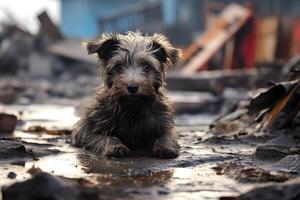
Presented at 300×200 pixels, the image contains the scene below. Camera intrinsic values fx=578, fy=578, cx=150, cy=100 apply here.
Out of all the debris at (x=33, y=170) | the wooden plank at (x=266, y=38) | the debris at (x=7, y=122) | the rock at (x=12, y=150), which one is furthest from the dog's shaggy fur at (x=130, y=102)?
the wooden plank at (x=266, y=38)

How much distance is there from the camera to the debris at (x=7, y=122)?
23.9 feet

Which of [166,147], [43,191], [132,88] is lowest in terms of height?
[43,191]

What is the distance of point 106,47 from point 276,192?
3.24 meters

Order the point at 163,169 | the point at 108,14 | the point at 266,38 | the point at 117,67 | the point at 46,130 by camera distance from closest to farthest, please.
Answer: the point at 163,169, the point at 117,67, the point at 46,130, the point at 266,38, the point at 108,14

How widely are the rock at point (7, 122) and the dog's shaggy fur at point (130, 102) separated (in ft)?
3.95

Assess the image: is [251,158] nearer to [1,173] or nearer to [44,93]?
[1,173]

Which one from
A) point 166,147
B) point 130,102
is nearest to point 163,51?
point 130,102

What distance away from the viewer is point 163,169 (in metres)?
4.79

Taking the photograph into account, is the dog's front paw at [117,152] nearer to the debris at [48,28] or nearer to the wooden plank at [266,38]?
the wooden plank at [266,38]

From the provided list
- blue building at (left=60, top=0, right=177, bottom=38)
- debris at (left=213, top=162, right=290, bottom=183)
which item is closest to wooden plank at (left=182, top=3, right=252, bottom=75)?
debris at (left=213, top=162, right=290, bottom=183)

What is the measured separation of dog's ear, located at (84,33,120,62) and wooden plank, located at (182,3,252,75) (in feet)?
40.6

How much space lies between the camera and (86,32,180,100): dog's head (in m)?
5.55

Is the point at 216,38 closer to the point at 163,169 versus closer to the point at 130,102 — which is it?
the point at 130,102

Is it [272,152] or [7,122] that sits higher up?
[7,122]
